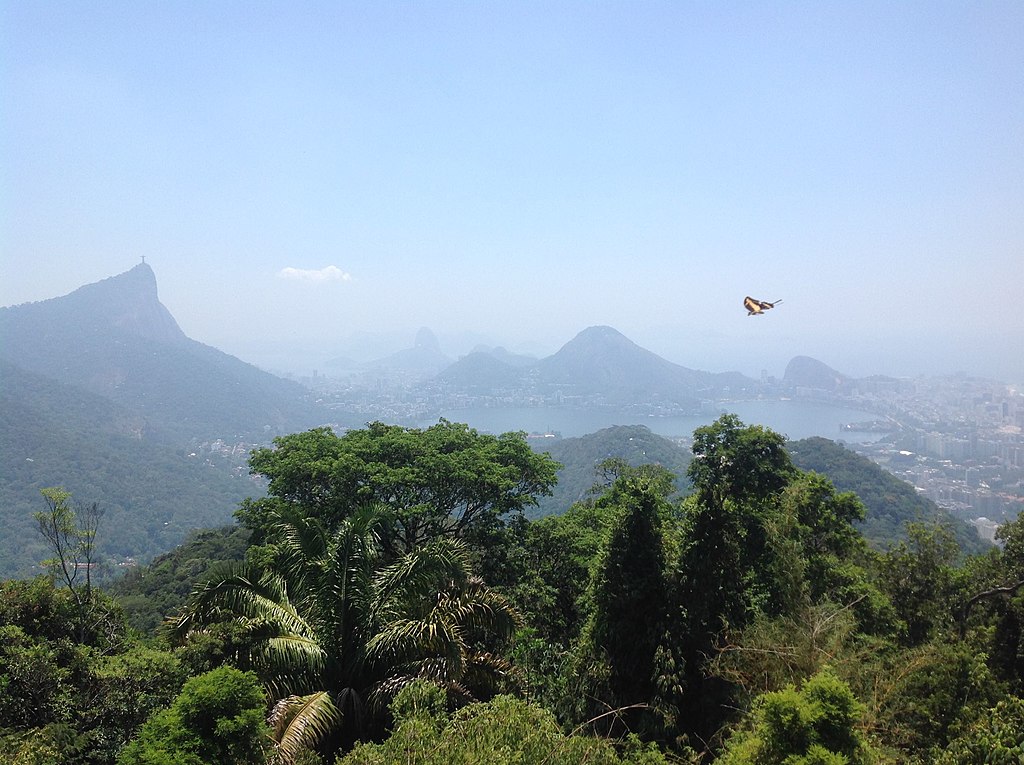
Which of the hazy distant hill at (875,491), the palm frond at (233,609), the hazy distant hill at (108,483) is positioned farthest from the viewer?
the hazy distant hill at (108,483)

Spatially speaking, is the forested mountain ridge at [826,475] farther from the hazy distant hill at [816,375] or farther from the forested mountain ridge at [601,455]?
the hazy distant hill at [816,375]

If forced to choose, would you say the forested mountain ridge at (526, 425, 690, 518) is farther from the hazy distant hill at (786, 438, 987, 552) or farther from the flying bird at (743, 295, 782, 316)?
the flying bird at (743, 295, 782, 316)

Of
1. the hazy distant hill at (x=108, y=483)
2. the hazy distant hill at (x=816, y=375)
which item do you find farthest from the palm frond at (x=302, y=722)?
the hazy distant hill at (x=816, y=375)

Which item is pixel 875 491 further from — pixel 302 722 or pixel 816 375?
pixel 816 375

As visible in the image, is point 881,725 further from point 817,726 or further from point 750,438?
point 750,438

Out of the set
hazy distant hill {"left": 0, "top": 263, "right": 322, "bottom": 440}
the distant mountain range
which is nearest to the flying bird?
the distant mountain range

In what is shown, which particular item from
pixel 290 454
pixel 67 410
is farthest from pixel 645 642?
pixel 67 410
